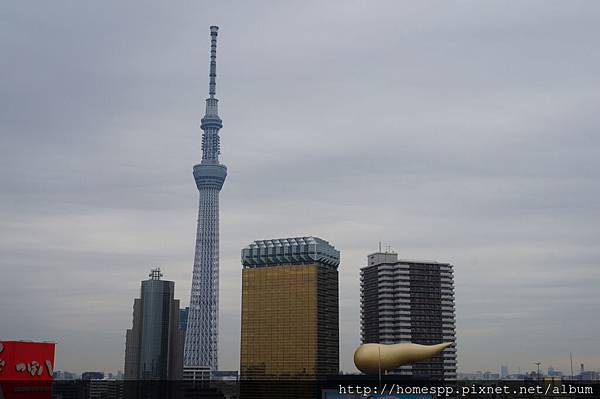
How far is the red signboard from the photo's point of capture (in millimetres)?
53219

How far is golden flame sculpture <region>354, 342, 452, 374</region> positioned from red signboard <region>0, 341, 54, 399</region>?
1712 inches

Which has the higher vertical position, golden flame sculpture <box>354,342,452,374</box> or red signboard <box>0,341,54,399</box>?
golden flame sculpture <box>354,342,452,374</box>

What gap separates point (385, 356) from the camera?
9019 centimetres

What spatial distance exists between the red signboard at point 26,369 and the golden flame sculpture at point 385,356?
43.5 m

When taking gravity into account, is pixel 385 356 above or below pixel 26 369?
above

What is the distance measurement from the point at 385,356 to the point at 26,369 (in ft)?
154

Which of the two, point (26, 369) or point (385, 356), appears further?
point (385, 356)

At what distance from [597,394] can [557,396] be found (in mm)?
28283

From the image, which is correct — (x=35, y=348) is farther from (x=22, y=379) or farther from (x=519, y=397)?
(x=519, y=397)

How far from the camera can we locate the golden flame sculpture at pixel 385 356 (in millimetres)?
90250

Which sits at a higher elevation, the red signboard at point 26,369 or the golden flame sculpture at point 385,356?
the golden flame sculpture at point 385,356

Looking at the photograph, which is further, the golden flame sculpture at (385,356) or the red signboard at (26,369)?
the golden flame sculpture at (385,356)

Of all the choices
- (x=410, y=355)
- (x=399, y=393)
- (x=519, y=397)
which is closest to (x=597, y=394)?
(x=519, y=397)

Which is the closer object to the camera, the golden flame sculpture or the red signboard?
the red signboard
